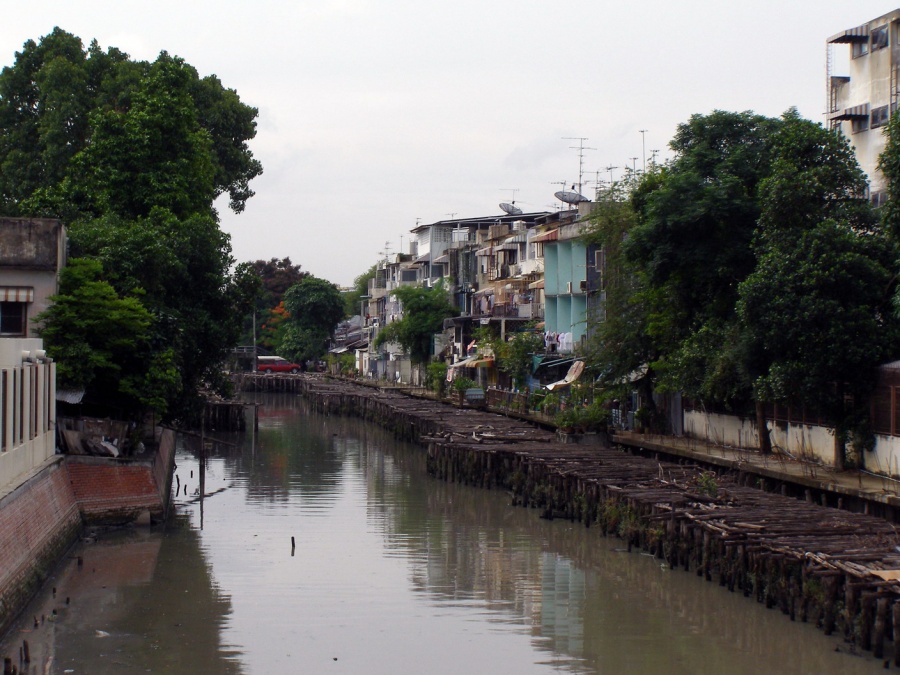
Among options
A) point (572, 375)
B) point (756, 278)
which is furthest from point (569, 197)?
point (756, 278)

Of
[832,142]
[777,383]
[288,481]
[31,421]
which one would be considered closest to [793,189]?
[832,142]

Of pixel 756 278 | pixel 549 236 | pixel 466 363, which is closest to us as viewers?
pixel 756 278

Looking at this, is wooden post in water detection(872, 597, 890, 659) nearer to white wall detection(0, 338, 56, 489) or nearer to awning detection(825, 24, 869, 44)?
white wall detection(0, 338, 56, 489)

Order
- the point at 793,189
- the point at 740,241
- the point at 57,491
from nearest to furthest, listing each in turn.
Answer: the point at 57,491, the point at 793,189, the point at 740,241

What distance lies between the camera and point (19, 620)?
695 inches

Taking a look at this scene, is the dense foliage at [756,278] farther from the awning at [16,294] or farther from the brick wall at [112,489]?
the awning at [16,294]

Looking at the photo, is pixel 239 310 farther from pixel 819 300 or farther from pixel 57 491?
pixel 819 300

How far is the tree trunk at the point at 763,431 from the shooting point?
29.5 meters

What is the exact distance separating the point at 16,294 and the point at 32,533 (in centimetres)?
964

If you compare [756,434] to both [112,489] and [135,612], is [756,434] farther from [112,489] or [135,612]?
[135,612]

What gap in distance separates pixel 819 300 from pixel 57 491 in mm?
15613

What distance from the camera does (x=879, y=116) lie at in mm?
34719

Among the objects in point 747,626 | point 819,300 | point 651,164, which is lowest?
point 747,626

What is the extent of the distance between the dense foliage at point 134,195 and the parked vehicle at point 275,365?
61.5 m
